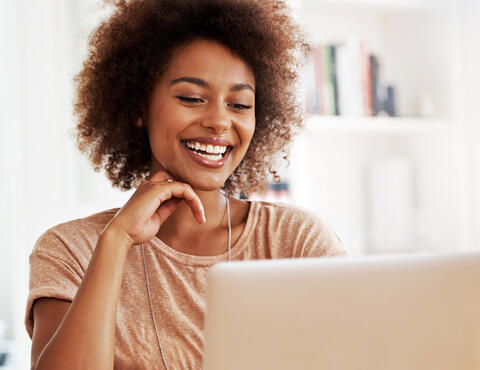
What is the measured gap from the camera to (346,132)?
2357 mm

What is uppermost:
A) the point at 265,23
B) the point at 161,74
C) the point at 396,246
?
the point at 265,23

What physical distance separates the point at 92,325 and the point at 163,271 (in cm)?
32

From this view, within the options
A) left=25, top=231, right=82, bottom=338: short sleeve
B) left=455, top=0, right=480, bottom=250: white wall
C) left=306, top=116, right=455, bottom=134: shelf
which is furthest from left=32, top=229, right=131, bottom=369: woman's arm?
left=455, top=0, right=480, bottom=250: white wall

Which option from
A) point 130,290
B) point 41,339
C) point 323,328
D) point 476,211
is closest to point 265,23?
point 130,290

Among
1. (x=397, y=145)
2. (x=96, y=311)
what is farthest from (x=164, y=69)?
(x=397, y=145)

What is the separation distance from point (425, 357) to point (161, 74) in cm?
92

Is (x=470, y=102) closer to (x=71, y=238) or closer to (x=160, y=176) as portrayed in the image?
(x=160, y=176)

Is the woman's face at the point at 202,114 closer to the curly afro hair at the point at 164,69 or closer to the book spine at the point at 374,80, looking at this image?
the curly afro hair at the point at 164,69

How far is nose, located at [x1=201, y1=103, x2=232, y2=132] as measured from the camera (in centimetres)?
126

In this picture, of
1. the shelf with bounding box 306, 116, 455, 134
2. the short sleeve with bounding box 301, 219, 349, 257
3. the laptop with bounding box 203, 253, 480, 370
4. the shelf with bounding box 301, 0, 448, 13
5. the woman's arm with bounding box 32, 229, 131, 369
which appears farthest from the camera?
the shelf with bounding box 301, 0, 448, 13

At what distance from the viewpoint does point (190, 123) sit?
1.27 metres

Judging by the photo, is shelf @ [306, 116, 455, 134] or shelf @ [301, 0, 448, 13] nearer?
shelf @ [306, 116, 455, 134]

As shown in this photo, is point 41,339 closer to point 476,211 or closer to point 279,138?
point 279,138

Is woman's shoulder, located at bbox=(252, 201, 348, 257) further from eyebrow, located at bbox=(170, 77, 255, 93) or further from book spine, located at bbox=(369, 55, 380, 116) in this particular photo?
book spine, located at bbox=(369, 55, 380, 116)
